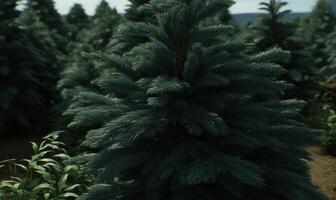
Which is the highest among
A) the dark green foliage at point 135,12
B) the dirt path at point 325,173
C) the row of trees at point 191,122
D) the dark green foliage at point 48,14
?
the dark green foliage at point 48,14

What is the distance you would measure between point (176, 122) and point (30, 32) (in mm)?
7732

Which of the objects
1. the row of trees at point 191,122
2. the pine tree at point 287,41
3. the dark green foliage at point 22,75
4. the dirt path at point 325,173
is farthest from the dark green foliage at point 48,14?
the row of trees at point 191,122

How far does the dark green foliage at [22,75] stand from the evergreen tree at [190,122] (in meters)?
5.94

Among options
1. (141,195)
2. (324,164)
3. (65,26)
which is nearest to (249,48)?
(141,195)

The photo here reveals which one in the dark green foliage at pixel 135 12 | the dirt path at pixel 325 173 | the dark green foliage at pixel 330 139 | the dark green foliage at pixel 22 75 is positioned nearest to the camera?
the dirt path at pixel 325 173

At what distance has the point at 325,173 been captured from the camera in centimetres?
679

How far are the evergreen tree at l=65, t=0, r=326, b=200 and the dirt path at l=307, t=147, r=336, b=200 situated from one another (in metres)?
2.51

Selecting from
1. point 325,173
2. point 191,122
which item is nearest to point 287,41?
point 325,173

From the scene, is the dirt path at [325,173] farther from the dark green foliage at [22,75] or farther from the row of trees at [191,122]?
the dark green foliage at [22,75]

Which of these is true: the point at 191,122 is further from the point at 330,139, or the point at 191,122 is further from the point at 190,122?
the point at 330,139

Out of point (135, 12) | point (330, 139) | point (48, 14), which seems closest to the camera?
point (135, 12)

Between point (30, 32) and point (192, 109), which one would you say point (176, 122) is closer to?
point (192, 109)

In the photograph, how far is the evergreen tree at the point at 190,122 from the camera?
3178 mm

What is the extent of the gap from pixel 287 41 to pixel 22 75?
565 centimetres
